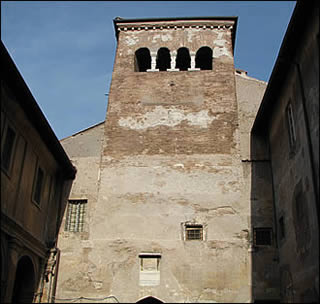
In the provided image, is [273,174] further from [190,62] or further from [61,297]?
[61,297]

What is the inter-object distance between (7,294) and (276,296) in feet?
23.3

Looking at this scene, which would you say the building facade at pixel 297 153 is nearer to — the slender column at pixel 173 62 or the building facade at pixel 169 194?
the building facade at pixel 169 194

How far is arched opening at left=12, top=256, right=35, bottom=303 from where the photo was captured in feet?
38.9

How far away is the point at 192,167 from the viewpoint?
540 inches

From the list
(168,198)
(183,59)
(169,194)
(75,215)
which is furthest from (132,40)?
(75,215)

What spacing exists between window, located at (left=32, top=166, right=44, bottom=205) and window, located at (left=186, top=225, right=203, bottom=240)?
4561mm

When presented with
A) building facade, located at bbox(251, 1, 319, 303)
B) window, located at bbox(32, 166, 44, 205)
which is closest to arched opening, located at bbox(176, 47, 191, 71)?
building facade, located at bbox(251, 1, 319, 303)

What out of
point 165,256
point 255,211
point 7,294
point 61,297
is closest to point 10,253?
point 7,294

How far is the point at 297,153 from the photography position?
1016 centimetres

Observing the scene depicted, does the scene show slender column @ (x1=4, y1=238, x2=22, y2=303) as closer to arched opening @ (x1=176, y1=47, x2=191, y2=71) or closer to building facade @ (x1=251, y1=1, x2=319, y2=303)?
building facade @ (x1=251, y1=1, x2=319, y2=303)

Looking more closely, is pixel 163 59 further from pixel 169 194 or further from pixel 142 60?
pixel 169 194

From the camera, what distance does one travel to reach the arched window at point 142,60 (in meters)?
17.1

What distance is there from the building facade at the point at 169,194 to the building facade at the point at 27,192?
486 millimetres

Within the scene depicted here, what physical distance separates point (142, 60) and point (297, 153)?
31.3 feet
